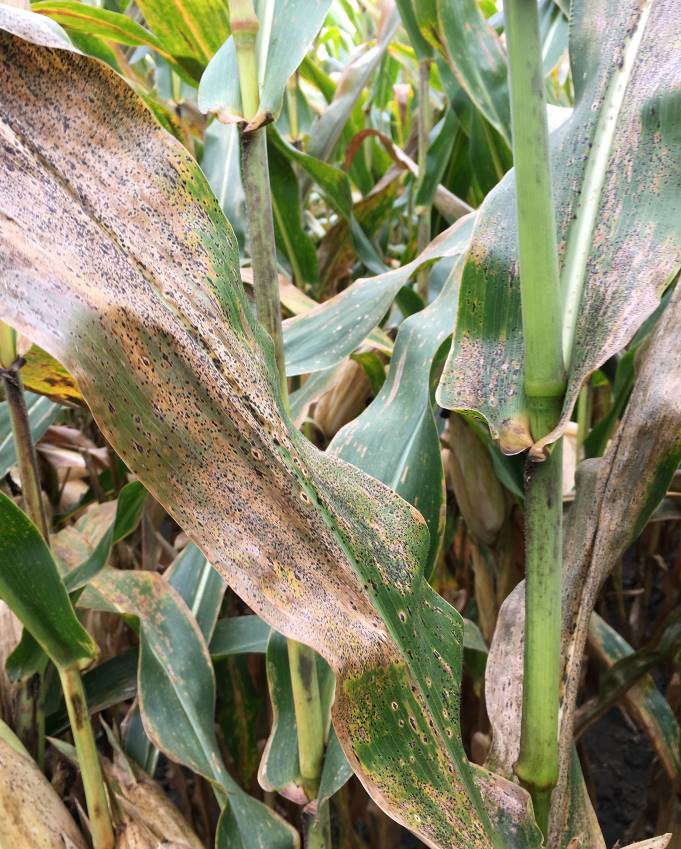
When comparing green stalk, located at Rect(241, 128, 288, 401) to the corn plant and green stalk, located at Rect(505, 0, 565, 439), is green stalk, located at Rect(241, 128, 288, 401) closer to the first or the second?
the corn plant

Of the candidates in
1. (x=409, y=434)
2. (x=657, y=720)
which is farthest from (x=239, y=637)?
(x=657, y=720)

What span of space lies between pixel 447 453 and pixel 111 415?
27.2 inches

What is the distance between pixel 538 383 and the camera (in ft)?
1.17

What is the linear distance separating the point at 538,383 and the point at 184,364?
0.17 m

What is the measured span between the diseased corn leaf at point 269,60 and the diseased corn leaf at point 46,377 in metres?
0.27

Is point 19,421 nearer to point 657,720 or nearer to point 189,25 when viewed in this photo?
point 189,25

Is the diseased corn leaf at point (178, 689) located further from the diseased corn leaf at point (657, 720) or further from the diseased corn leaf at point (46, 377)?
the diseased corn leaf at point (657, 720)

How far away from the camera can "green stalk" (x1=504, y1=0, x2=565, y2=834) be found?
321 millimetres

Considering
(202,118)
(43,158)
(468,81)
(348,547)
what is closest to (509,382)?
(348,547)

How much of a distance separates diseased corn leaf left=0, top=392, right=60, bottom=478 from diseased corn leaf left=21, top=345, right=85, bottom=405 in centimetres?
4

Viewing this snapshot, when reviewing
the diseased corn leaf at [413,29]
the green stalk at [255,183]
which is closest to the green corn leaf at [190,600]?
the green stalk at [255,183]

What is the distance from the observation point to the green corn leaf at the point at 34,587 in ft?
1.52

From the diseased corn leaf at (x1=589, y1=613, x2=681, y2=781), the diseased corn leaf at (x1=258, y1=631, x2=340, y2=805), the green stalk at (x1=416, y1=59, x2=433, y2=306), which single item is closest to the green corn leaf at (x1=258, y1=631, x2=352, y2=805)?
the diseased corn leaf at (x1=258, y1=631, x2=340, y2=805)

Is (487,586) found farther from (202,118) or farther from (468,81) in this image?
(202,118)
